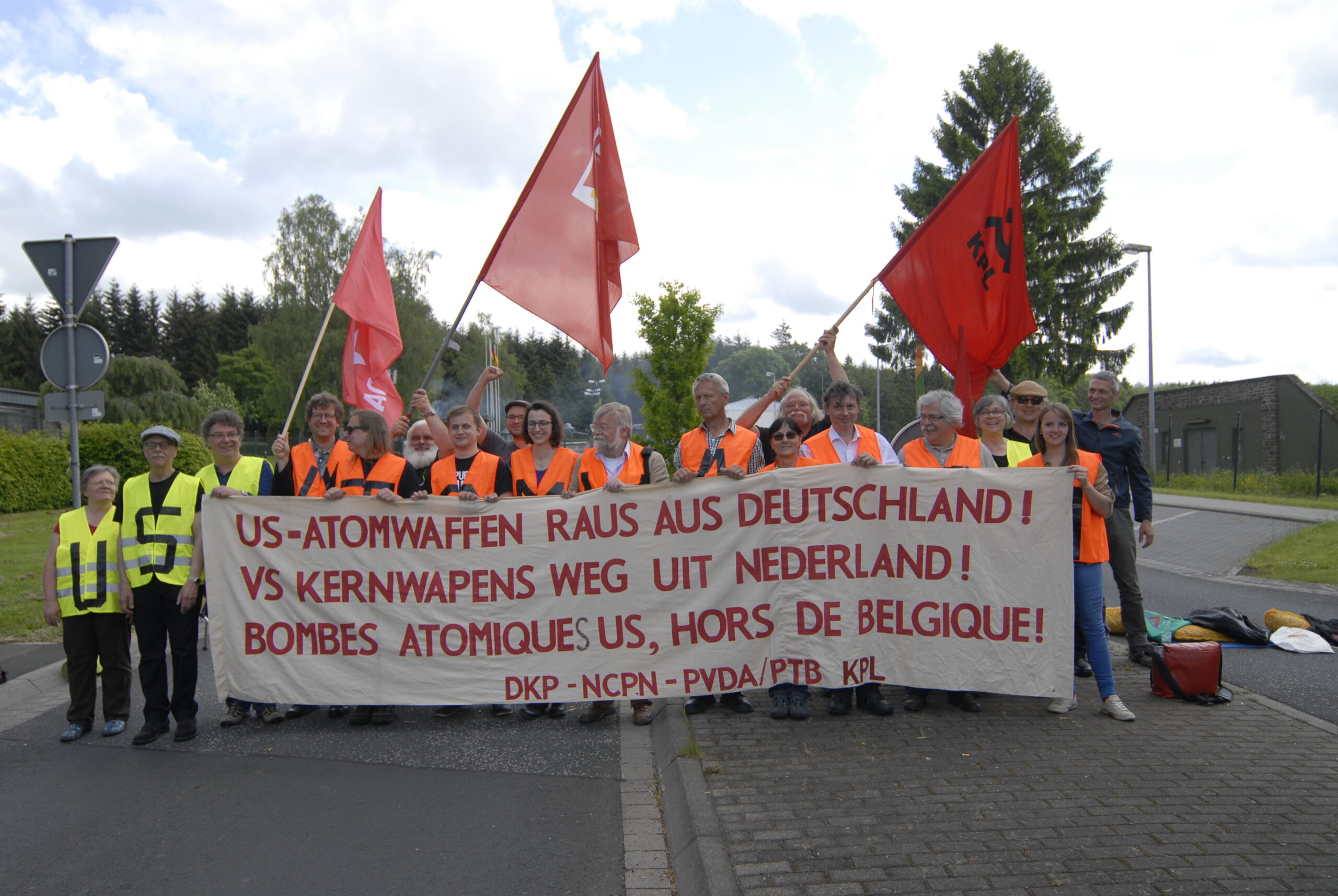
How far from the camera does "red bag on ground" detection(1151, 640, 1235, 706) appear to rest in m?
5.20

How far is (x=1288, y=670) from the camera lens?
238 inches

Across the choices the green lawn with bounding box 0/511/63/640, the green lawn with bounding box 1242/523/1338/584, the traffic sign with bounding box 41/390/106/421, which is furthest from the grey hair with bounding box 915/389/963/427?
the green lawn with bounding box 0/511/63/640

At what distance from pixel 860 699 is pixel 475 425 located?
9.59 feet

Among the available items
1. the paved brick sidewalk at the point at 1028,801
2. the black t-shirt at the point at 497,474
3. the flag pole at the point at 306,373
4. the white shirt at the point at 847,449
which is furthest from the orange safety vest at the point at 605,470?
the flag pole at the point at 306,373

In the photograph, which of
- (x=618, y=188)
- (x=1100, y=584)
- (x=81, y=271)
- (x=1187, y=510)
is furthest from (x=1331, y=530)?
(x=81, y=271)

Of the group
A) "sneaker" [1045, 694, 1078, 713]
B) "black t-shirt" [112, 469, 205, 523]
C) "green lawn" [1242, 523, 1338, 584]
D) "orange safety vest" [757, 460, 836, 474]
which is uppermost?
"orange safety vest" [757, 460, 836, 474]

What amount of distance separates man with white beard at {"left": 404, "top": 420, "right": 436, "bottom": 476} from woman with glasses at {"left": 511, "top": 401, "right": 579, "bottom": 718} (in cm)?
121

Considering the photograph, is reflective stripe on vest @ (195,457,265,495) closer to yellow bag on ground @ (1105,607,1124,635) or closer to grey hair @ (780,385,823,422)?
grey hair @ (780,385,823,422)

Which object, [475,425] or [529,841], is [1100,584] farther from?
[475,425]

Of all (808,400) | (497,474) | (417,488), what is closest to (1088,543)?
(808,400)

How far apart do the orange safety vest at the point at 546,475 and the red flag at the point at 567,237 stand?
0.68 metres

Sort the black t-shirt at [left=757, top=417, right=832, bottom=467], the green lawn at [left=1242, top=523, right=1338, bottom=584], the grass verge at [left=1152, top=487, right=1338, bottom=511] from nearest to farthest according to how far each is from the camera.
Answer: the black t-shirt at [left=757, top=417, right=832, bottom=467] → the green lawn at [left=1242, top=523, right=1338, bottom=584] → the grass verge at [left=1152, top=487, right=1338, bottom=511]

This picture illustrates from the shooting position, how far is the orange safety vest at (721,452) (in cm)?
537

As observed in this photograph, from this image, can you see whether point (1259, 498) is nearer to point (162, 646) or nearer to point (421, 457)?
point (421, 457)
